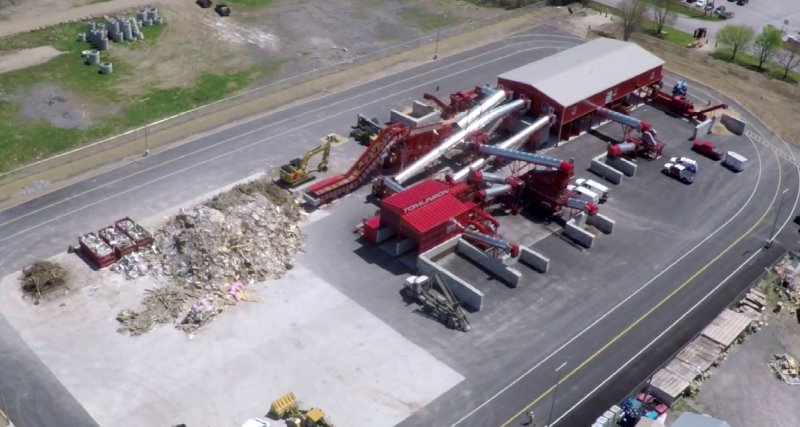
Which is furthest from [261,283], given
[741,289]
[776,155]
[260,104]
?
[776,155]

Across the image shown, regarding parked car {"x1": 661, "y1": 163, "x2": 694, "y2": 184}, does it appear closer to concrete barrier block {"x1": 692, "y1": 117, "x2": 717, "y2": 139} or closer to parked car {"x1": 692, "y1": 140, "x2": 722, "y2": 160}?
parked car {"x1": 692, "y1": 140, "x2": 722, "y2": 160}

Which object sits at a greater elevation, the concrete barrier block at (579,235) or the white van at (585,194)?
the white van at (585,194)

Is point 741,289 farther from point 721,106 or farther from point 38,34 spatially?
point 38,34

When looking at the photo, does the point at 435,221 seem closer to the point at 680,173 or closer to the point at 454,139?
the point at 454,139

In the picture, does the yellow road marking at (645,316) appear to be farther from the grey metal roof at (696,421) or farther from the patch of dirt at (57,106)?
the patch of dirt at (57,106)

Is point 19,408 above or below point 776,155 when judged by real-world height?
below

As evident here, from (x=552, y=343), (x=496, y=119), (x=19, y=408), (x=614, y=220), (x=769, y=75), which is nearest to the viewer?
(x=19, y=408)

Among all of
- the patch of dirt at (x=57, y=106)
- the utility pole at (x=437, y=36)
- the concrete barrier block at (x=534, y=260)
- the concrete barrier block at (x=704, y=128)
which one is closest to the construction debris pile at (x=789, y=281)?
the concrete barrier block at (x=534, y=260)
